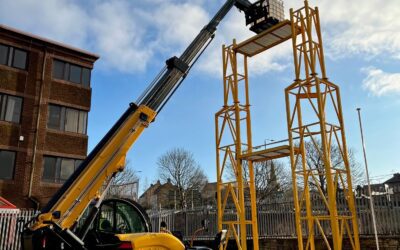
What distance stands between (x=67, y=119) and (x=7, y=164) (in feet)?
15.3

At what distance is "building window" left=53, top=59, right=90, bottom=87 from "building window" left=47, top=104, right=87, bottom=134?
214cm

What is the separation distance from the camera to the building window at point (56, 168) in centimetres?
2434

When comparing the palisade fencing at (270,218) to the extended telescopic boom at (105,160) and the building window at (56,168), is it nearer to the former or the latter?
the building window at (56,168)

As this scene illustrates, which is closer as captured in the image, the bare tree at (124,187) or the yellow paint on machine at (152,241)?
the yellow paint on machine at (152,241)

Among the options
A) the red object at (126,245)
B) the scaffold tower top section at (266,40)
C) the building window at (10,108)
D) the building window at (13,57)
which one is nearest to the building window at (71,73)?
the building window at (13,57)

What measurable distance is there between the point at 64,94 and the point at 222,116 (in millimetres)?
13592

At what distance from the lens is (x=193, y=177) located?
175 ft

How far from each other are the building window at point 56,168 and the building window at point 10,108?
3.15m

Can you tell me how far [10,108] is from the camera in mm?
23922

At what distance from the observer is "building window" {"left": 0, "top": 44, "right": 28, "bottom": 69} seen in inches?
954

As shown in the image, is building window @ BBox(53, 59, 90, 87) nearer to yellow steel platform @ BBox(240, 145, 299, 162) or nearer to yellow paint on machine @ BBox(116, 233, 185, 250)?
yellow steel platform @ BBox(240, 145, 299, 162)

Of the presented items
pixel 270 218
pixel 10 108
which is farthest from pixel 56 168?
pixel 270 218

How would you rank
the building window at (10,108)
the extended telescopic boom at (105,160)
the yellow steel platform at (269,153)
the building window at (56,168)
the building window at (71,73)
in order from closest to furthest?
1. the extended telescopic boom at (105,160)
2. the yellow steel platform at (269,153)
3. the building window at (10,108)
4. the building window at (56,168)
5. the building window at (71,73)

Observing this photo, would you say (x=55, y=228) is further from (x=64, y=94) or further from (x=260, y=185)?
(x=260, y=185)
